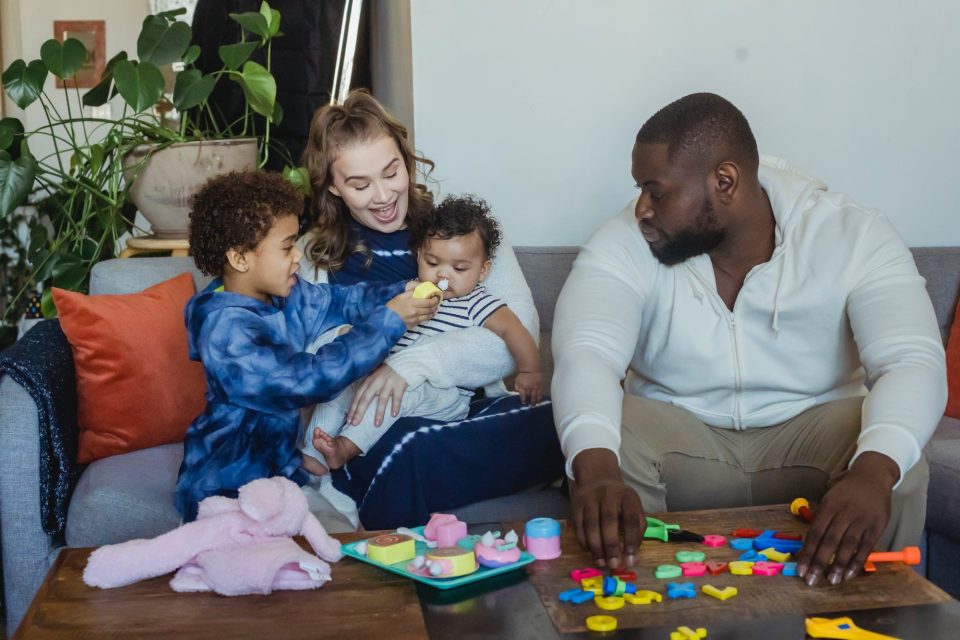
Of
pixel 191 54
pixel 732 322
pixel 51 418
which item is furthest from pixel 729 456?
pixel 191 54

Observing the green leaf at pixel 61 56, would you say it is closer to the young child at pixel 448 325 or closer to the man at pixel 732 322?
the young child at pixel 448 325

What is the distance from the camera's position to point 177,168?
2838mm

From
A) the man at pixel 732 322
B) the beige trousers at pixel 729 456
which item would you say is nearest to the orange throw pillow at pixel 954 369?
the man at pixel 732 322

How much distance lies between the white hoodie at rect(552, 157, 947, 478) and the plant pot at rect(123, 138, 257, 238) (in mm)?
1105

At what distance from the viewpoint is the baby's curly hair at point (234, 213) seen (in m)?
2.03

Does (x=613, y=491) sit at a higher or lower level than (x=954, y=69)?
lower

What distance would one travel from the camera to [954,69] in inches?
117

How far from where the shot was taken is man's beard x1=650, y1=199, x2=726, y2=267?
81.6 inches

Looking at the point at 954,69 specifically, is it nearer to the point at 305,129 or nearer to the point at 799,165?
the point at 799,165

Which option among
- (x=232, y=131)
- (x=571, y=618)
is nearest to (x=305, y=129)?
(x=232, y=131)

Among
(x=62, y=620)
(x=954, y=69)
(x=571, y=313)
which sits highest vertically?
(x=954, y=69)

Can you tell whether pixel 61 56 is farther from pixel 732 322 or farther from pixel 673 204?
pixel 732 322

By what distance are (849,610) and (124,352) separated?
1.53m

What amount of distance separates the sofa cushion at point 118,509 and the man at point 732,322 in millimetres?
782
